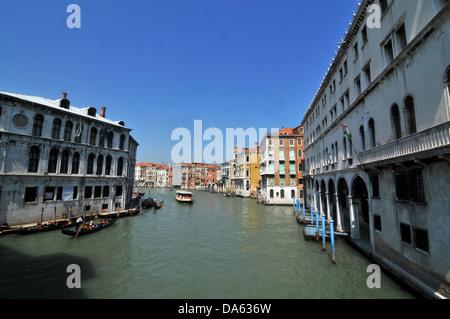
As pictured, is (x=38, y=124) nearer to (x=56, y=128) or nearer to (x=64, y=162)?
(x=56, y=128)

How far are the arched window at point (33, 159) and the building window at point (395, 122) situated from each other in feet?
86.5

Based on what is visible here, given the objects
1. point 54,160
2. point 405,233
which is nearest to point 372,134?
point 405,233

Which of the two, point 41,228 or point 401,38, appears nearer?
point 401,38

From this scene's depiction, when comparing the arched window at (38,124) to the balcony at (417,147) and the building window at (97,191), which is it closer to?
the building window at (97,191)

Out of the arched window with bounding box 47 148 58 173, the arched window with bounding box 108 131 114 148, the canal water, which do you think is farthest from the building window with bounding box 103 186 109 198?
the canal water

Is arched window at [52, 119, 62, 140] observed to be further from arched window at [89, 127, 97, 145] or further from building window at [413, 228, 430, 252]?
building window at [413, 228, 430, 252]

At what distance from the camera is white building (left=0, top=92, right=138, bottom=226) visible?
17.2 m

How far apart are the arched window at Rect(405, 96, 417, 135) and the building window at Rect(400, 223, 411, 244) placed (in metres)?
4.06

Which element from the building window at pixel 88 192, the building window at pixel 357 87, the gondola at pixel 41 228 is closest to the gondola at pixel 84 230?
the gondola at pixel 41 228

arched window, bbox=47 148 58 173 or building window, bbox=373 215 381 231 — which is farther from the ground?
arched window, bbox=47 148 58 173

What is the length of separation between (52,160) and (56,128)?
122 inches

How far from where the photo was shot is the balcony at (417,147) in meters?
6.46

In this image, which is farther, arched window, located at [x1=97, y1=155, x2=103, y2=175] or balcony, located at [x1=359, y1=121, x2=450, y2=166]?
arched window, located at [x1=97, y1=155, x2=103, y2=175]

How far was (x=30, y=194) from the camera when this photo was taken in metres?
18.3
